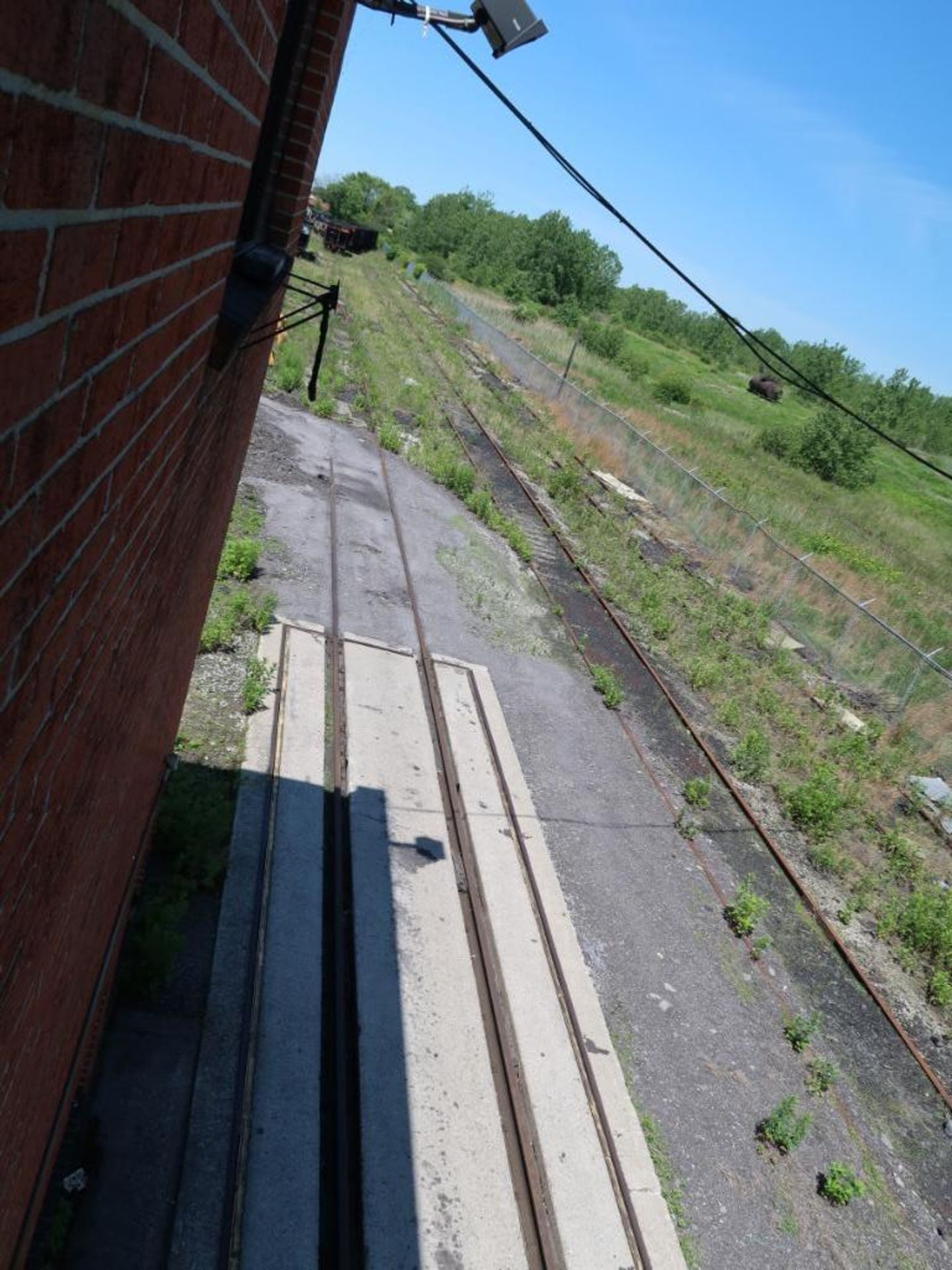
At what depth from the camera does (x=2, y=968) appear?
1.54m

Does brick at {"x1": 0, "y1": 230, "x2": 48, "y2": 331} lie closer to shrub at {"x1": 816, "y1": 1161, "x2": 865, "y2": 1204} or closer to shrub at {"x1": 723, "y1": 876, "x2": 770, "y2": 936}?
shrub at {"x1": 816, "y1": 1161, "x2": 865, "y2": 1204}

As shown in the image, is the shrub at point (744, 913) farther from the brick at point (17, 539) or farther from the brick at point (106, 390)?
the brick at point (17, 539)

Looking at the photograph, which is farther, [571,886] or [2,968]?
[571,886]

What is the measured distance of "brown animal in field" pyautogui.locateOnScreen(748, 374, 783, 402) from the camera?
68.5m

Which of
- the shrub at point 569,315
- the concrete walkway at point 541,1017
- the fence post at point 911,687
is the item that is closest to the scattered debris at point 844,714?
the fence post at point 911,687

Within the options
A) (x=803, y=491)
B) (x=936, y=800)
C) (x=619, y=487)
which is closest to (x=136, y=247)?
(x=936, y=800)

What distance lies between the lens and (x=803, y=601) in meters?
17.2

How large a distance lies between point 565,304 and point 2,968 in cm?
6828

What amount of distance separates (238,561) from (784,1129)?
8031 mm

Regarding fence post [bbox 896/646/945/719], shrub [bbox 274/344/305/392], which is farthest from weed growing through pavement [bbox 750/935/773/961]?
shrub [bbox 274/344/305/392]

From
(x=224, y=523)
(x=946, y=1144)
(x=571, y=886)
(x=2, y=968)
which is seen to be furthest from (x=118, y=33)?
(x=946, y=1144)

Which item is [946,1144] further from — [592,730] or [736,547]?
[736,547]

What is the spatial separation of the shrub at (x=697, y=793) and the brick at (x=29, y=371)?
9614mm

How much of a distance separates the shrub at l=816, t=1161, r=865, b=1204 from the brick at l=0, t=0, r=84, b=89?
719cm
